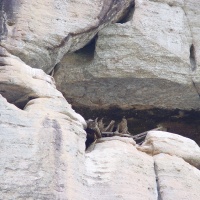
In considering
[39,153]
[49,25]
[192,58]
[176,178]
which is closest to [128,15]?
[192,58]

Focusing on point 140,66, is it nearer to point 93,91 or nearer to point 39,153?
point 93,91

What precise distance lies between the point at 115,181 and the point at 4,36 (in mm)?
1568

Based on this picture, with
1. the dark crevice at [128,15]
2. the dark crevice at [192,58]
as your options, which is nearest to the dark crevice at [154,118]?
the dark crevice at [192,58]

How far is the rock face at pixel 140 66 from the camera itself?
580 centimetres

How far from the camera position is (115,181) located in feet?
14.1

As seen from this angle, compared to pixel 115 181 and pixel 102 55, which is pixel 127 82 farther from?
pixel 115 181

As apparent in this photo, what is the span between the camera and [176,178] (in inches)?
182

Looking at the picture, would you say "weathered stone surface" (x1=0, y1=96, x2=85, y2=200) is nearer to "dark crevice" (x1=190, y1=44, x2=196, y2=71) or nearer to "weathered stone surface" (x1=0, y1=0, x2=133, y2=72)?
"weathered stone surface" (x1=0, y1=0, x2=133, y2=72)

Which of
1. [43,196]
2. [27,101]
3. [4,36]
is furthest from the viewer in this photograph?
[4,36]

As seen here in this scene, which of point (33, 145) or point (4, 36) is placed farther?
point (4, 36)

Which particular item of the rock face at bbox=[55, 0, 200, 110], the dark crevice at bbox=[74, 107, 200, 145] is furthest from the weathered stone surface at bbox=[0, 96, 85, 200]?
the dark crevice at bbox=[74, 107, 200, 145]

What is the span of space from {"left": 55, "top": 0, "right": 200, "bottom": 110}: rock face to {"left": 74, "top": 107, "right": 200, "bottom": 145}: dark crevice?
0.32 feet

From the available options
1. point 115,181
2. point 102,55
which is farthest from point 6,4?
point 115,181

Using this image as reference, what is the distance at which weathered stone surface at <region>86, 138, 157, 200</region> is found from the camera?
13.9 ft
